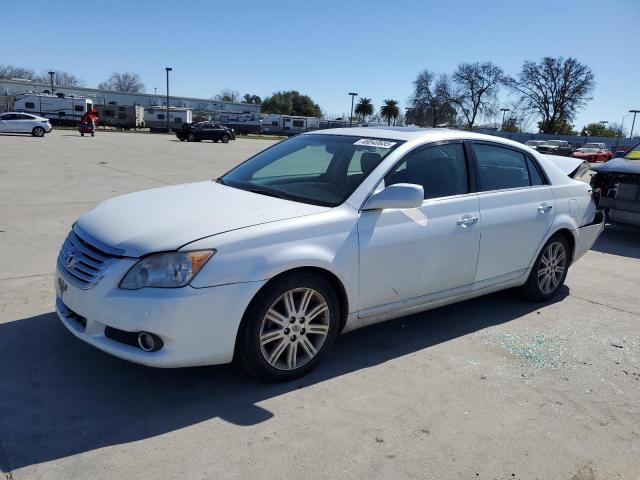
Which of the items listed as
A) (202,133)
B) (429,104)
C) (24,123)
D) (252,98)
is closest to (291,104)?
(252,98)

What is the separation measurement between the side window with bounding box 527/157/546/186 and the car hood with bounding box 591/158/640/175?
436 cm

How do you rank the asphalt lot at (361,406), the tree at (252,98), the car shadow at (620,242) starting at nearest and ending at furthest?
1. the asphalt lot at (361,406)
2. the car shadow at (620,242)
3. the tree at (252,98)

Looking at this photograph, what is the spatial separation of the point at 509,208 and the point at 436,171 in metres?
0.79

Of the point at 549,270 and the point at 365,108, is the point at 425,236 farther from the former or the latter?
the point at 365,108

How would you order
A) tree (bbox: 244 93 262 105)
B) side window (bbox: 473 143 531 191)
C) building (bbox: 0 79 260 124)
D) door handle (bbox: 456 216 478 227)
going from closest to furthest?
door handle (bbox: 456 216 478 227)
side window (bbox: 473 143 531 191)
building (bbox: 0 79 260 124)
tree (bbox: 244 93 262 105)

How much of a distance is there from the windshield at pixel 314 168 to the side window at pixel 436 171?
0.55 ft

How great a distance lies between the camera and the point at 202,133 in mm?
38781

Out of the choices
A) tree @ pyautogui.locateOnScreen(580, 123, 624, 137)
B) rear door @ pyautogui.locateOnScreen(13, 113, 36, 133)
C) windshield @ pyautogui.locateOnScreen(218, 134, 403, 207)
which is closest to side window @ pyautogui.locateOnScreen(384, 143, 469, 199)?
windshield @ pyautogui.locateOnScreen(218, 134, 403, 207)

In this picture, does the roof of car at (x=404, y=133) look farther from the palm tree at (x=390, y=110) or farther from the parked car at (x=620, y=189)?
the palm tree at (x=390, y=110)

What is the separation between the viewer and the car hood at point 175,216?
3041mm

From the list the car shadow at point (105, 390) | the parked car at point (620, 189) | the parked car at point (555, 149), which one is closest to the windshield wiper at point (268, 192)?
the car shadow at point (105, 390)

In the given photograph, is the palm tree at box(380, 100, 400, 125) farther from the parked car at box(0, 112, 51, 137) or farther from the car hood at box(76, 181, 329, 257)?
the car hood at box(76, 181, 329, 257)

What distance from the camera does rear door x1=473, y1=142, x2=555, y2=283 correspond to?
14.1ft

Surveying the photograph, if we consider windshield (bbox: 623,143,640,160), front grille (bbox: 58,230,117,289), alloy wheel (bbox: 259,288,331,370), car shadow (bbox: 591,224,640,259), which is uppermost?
windshield (bbox: 623,143,640,160)
